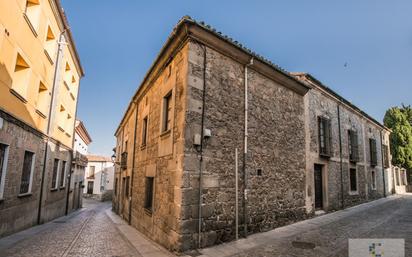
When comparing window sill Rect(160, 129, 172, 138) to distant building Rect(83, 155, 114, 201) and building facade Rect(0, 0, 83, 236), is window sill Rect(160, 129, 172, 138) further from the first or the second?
distant building Rect(83, 155, 114, 201)

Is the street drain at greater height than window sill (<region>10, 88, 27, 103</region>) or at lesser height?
lesser

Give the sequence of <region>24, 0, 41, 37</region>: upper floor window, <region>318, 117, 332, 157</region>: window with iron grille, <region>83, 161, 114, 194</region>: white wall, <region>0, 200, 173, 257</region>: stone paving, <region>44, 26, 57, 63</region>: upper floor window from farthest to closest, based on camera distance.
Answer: <region>83, 161, 114, 194</region>: white wall → <region>318, 117, 332, 157</region>: window with iron grille → <region>44, 26, 57, 63</region>: upper floor window → <region>24, 0, 41, 37</region>: upper floor window → <region>0, 200, 173, 257</region>: stone paving

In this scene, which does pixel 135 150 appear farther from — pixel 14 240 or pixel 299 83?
pixel 299 83

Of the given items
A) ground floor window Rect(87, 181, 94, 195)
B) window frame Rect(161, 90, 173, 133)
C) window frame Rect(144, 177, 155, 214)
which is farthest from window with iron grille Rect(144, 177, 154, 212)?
ground floor window Rect(87, 181, 94, 195)

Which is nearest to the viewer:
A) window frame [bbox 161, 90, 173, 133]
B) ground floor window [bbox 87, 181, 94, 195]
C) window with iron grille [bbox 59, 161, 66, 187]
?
window frame [bbox 161, 90, 173, 133]

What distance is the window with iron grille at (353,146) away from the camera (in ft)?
42.1

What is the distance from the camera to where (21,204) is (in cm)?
796

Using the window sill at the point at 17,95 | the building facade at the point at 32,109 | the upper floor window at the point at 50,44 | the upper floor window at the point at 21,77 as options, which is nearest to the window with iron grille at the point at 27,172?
the building facade at the point at 32,109

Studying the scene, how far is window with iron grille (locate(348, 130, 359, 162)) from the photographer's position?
12.8 metres

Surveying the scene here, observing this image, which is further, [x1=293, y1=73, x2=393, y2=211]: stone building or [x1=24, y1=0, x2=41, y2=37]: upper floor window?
[x1=293, y1=73, x2=393, y2=211]: stone building

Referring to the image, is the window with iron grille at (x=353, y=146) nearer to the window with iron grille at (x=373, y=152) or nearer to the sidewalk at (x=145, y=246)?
the window with iron grille at (x=373, y=152)

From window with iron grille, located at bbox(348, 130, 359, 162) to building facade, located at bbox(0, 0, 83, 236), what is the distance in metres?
14.8

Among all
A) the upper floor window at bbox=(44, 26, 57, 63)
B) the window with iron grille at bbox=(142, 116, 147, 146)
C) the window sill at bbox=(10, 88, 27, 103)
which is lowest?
the window with iron grille at bbox=(142, 116, 147, 146)

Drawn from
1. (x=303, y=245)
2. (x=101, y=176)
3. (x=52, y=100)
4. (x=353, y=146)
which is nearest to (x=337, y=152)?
(x=353, y=146)
